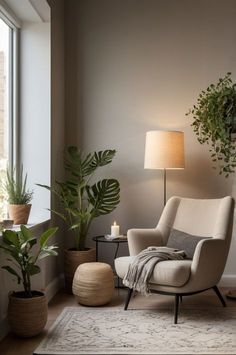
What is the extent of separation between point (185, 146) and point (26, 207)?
176 centimetres

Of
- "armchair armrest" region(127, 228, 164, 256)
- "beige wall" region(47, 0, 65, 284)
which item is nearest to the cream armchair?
"armchair armrest" region(127, 228, 164, 256)

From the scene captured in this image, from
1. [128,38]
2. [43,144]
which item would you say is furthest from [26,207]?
[128,38]

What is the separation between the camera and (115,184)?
410cm

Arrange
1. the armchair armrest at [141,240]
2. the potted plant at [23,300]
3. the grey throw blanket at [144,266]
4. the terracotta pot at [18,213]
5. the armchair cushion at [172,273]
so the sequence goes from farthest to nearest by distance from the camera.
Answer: the armchair armrest at [141,240]
the terracotta pot at [18,213]
the grey throw blanket at [144,266]
the armchair cushion at [172,273]
the potted plant at [23,300]

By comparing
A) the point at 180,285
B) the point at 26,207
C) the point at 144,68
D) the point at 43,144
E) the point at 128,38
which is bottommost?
the point at 180,285

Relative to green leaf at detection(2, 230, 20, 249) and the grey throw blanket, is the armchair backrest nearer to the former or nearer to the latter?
the grey throw blanket

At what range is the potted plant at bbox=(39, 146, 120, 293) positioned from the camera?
401 centimetres

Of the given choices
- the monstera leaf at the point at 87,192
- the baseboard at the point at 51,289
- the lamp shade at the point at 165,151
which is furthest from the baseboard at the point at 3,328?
the lamp shade at the point at 165,151

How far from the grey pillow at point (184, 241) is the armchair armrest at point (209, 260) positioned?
0.78 ft

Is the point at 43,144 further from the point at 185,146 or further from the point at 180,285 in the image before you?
the point at 180,285

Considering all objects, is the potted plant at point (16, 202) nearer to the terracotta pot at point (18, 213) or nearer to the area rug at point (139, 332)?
the terracotta pot at point (18, 213)

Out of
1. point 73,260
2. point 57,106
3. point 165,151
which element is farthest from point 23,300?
point 57,106

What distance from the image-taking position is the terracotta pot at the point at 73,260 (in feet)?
13.1

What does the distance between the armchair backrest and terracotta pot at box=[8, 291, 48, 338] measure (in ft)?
4.53
